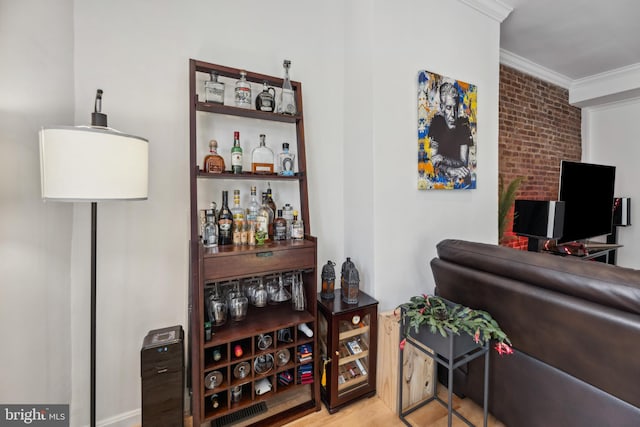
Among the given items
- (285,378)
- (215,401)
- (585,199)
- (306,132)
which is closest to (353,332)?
(285,378)

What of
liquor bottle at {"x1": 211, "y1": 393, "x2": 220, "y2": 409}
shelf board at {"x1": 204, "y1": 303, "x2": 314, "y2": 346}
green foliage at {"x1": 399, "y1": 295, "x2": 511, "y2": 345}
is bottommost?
liquor bottle at {"x1": 211, "y1": 393, "x2": 220, "y2": 409}

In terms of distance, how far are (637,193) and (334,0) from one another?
4838mm

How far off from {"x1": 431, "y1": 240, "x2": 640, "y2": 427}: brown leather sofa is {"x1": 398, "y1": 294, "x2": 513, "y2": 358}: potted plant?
0.10 m

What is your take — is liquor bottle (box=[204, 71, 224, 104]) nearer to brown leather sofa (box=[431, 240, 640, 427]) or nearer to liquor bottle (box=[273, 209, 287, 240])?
liquor bottle (box=[273, 209, 287, 240])

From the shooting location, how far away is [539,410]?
1.30m

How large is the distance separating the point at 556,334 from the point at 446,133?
1.52 metres

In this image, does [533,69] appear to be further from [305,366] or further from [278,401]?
[278,401]

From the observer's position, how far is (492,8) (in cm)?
238

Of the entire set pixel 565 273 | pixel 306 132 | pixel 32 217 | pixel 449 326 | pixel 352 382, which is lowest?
pixel 352 382

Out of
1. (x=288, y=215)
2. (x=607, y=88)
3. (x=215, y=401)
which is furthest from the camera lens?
(x=607, y=88)

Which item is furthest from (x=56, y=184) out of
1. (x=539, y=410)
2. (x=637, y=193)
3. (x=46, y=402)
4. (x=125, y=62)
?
(x=637, y=193)

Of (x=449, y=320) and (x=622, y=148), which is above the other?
(x=622, y=148)

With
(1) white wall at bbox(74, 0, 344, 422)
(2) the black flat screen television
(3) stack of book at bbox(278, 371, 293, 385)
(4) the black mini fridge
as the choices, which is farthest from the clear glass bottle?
(2) the black flat screen television

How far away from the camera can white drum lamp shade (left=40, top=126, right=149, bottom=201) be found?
0.99 meters
